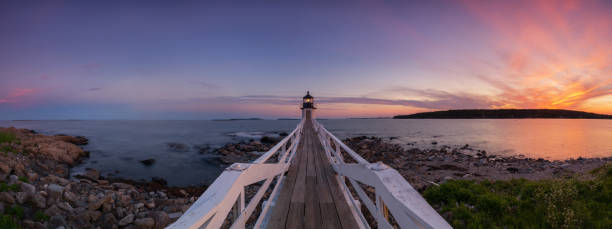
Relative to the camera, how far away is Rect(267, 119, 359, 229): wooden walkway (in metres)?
2.97

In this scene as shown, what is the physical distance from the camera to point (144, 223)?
15.6ft

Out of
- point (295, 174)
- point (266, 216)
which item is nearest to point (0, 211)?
point (266, 216)

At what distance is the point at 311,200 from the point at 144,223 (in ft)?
12.4

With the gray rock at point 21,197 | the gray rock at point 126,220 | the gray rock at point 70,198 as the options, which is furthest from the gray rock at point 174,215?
the gray rock at point 21,197

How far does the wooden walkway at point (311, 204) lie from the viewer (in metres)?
2.97

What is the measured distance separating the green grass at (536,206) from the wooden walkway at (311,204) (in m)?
2.06

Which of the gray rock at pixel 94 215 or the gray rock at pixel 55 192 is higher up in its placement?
the gray rock at pixel 55 192

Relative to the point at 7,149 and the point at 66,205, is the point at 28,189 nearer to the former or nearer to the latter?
the point at 66,205

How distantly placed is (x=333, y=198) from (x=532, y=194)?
12.7ft

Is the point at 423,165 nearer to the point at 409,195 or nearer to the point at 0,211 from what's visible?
the point at 409,195

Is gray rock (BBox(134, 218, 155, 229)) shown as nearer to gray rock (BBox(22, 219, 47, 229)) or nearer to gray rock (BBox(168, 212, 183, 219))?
gray rock (BBox(168, 212, 183, 219))

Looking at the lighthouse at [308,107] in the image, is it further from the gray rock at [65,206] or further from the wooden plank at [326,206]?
the gray rock at [65,206]

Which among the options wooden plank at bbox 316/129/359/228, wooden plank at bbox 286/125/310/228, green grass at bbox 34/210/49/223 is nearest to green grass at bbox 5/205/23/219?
green grass at bbox 34/210/49/223

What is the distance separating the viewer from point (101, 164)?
13.6 meters
